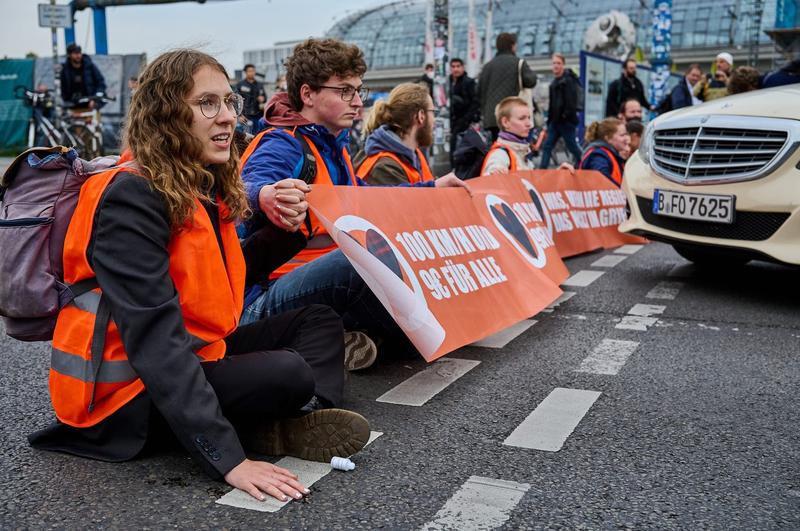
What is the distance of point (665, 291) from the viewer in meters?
6.32

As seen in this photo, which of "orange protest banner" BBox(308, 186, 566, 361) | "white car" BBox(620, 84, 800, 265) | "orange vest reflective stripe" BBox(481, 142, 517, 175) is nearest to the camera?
"orange protest banner" BBox(308, 186, 566, 361)

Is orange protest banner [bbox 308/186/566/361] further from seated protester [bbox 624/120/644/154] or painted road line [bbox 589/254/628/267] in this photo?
seated protester [bbox 624/120/644/154]

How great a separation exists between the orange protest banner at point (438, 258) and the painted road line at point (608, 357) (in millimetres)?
494

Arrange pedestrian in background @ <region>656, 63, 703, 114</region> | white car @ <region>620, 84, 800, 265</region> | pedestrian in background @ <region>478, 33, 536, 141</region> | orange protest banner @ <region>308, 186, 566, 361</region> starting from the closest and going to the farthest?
orange protest banner @ <region>308, 186, 566, 361</region>
white car @ <region>620, 84, 800, 265</region>
pedestrian in background @ <region>478, 33, 536, 141</region>
pedestrian in background @ <region>656, 63, 703, 114</region>

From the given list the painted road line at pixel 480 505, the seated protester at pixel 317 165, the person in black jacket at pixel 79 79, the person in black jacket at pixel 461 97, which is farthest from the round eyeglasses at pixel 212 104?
the person in black jacket at pixel 79 79

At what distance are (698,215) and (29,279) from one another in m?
4.44

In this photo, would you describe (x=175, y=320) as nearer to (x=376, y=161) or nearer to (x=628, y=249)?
(x=376, y=161)

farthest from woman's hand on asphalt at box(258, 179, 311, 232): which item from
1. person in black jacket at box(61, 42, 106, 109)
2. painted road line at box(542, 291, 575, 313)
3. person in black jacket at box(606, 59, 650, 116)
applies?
person in black jacket at box(61, 42, 106, 109)

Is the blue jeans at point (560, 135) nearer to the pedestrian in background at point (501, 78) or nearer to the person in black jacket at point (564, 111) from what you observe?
the person in black jacket at point (564, 111)

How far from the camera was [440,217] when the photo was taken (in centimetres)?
489

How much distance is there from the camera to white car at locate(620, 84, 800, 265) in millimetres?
5574

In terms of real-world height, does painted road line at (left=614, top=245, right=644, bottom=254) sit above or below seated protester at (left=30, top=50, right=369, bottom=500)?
below

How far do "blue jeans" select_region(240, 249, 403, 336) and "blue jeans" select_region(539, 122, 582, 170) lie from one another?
391 inches

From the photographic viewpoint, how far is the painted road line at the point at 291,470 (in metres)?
2.64
